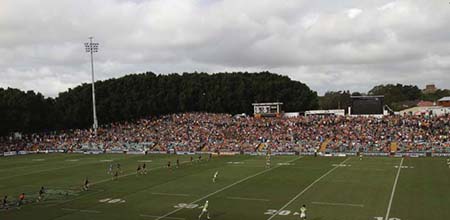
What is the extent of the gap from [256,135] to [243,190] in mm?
44323

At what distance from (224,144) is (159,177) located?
3276 cm

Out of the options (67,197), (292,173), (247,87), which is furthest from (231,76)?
(67,197)

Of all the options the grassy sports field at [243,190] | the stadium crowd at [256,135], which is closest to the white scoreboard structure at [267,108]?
the stadium crowd at [256,135]

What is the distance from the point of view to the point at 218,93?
117688mm

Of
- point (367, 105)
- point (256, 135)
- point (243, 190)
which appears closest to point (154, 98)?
point (256, 135)

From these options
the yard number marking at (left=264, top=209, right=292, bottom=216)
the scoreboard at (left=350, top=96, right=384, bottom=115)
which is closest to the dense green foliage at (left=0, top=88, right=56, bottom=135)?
the scoreboard at (left=350, top=96, right=384, bottom=115)

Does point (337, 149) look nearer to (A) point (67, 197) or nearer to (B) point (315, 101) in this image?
(A) point (67, 197)

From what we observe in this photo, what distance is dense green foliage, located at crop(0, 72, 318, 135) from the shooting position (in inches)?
3941

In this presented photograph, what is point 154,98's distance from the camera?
4471 inches

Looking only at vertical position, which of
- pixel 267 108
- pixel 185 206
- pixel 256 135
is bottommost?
pixel 185 206

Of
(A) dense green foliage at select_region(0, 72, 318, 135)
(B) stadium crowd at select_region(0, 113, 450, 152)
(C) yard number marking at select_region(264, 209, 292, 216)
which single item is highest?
(A) dense green foliage at select_region(0, 72, 318, 135)

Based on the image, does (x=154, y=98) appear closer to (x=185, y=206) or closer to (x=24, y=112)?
(x=24, y=112)

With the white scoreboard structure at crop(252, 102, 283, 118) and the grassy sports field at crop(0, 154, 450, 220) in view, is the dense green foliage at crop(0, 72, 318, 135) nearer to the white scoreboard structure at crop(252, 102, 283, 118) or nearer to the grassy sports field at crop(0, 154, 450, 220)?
the white scoreboard structure at crop(252, 102, 283, 118)

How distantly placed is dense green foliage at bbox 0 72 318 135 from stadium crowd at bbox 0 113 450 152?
20.9 feet
